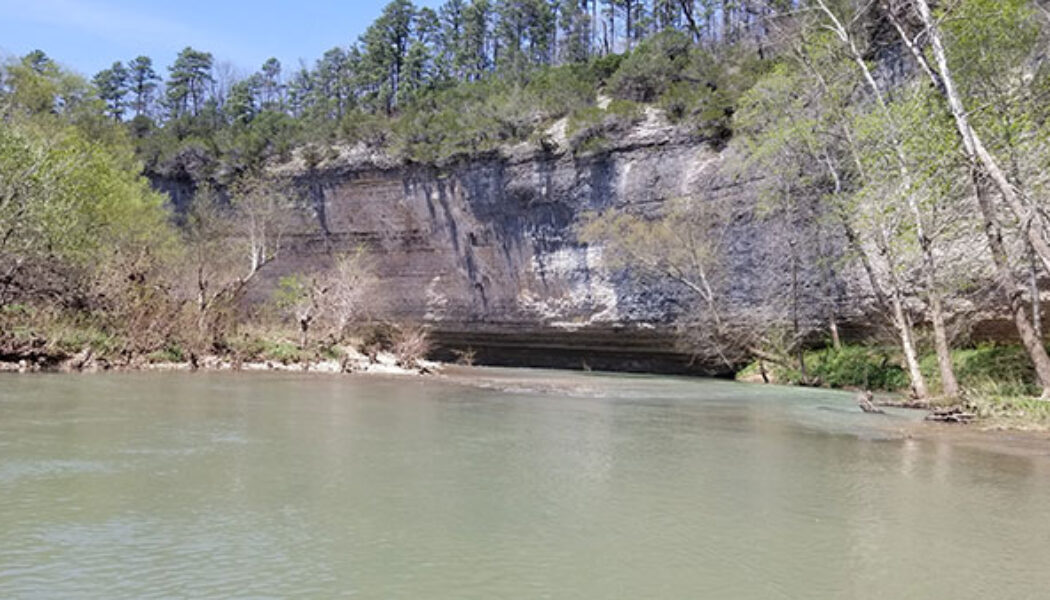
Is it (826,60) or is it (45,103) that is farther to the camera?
(45,103)

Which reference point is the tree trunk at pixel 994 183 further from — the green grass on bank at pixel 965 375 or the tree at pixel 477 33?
the tree at pixel 477 33

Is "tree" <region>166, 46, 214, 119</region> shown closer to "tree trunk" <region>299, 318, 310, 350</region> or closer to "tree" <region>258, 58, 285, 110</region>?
"tree" <region>258, 58, 285, 110</region>

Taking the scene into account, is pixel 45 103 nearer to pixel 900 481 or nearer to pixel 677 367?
pixel 677 367

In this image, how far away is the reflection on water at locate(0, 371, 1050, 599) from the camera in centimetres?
379

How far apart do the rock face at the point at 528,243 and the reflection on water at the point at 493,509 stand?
17.8 metres

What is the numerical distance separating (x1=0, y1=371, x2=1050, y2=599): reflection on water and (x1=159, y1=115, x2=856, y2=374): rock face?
701 inches

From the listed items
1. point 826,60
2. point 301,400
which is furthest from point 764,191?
point 301,400

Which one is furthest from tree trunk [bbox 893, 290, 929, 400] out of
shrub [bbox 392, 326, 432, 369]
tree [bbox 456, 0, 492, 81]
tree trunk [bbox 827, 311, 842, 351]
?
tree [bbox 456, 0, 492, 81]

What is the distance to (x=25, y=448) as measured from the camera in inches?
273

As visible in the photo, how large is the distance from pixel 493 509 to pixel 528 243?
90.9 feet

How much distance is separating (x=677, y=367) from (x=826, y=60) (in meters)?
14.3

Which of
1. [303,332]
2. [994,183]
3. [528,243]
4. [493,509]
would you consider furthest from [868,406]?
[528,243]

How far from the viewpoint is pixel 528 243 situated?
32719 millimetres

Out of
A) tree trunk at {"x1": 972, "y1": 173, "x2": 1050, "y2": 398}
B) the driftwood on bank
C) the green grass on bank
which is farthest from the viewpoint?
tree trunk at {"x1": 972, "y1": 173, "x2": 1050, "y2": 398}
